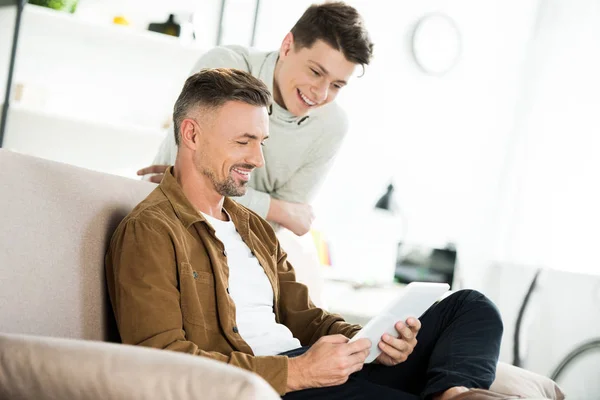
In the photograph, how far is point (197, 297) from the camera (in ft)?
5.11

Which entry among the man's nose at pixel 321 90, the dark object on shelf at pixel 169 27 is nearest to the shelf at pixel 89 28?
the dark object on shelf at pixel 169 27

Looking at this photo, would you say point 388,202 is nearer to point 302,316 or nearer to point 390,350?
point 302,316

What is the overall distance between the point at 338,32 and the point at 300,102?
0.82 feet

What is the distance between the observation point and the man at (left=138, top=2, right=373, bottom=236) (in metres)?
2.30

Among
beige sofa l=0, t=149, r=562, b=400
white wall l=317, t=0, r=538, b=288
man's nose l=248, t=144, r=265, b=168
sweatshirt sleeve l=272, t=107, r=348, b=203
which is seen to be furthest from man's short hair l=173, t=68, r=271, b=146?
white wall l=317, t=0, r=538, b=288

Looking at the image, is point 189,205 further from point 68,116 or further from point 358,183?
point 358,183

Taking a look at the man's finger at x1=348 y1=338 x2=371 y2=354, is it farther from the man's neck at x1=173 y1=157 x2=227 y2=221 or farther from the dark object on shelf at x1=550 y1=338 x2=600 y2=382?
the dark object on shelf at x1=550 y1=338 x2=600 y2=382

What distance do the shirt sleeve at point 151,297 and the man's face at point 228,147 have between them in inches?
11.3

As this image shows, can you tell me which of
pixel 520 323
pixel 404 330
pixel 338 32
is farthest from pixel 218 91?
pixel 520 323

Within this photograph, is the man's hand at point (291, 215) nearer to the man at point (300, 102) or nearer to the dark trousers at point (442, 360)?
the man at point (300, 102)

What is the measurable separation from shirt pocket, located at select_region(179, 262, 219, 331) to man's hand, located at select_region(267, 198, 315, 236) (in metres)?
0.82

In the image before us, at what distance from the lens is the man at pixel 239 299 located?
4.87 ft

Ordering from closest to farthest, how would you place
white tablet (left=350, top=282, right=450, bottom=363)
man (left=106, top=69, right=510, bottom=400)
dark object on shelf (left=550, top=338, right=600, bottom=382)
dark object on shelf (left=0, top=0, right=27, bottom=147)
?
man (left=106, top=69, right=510, bottom=400), white tablet (left=350, top=282, right=450, bottom=363), dark object on shelf (left=550, top=338, right=600, bottom=382), dark object on shelf (left=0, top=0, right=27, bottom=147)

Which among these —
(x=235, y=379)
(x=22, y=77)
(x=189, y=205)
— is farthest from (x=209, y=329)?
(x=22, y=77)
